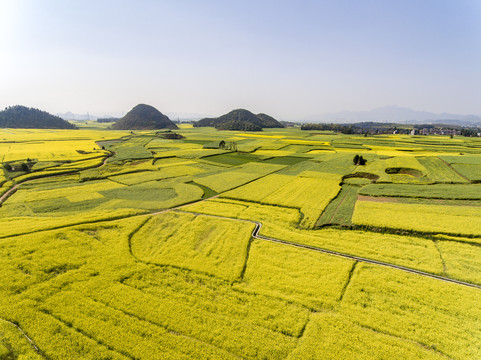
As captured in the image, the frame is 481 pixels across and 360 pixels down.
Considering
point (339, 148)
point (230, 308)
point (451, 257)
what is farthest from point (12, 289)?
point (339, 148)

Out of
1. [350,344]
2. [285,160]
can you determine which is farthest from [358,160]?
[350,344]

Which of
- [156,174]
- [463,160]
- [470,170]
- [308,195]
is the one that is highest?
[463,160]

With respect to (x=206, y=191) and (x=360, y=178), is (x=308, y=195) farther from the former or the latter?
(x=206, y=191)

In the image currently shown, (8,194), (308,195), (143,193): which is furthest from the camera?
(143,193)

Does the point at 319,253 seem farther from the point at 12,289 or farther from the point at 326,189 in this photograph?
the point at 12,289

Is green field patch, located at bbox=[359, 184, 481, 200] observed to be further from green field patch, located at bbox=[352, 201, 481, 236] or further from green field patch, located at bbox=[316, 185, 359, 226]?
green field patch, located at bbox=[352, 201, 481, 236]

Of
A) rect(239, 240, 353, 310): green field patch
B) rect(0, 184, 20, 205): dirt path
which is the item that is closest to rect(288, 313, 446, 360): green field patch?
rect(239, 240, 353, 310): green field patch
